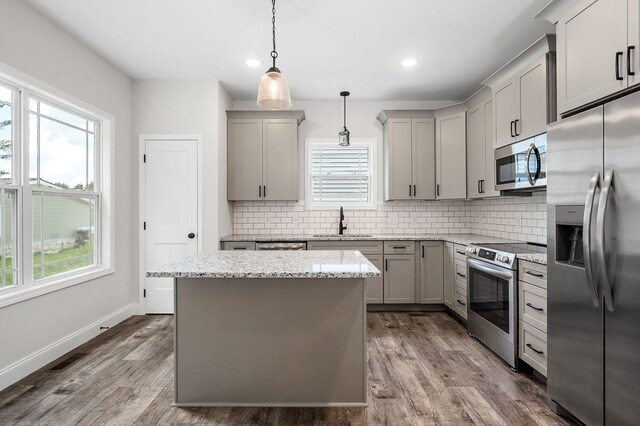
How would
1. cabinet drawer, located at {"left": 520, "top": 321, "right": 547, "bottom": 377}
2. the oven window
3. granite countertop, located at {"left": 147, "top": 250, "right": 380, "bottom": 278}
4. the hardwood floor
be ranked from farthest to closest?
1. the oven window
2. cabinet drawer, located at {"left": 520, "top": 321, "right": 547, "bottom": 377}
3. the hardwood floor
4. granite countertop, located at {"left": 147, "top": 250, "right": 380, "bottom": 278}

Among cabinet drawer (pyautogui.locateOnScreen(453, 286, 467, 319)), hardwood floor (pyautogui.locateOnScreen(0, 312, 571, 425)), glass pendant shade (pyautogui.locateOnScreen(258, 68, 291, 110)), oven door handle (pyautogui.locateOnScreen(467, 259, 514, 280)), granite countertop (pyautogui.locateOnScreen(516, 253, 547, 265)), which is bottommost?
hardwood floor (pyautogui.locateOnScreen(0, 312, 571, 425))

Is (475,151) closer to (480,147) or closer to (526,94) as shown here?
(480,147)

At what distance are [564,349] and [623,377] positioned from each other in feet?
1.27

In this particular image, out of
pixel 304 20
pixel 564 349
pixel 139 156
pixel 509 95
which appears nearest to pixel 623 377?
pixel 564 349

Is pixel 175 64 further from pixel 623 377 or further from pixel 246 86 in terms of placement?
pixel 623 377

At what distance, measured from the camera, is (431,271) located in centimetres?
439

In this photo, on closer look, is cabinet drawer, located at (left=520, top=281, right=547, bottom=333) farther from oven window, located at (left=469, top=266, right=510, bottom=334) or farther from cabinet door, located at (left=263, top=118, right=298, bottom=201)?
cabinet door, located at (left=263, top=118, right=298, bottom=201)

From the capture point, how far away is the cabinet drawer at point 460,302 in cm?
382

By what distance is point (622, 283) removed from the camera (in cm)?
171

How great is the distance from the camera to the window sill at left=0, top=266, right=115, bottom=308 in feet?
8.48

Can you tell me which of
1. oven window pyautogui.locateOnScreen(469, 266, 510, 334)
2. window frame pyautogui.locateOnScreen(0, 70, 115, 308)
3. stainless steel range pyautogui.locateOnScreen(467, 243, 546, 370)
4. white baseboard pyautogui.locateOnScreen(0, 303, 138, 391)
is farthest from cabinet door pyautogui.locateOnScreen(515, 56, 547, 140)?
white baseboard pyautogui.locateOnScreen(0, 303, 138, 391)

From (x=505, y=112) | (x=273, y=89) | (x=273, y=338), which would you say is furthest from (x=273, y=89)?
(x=505, y=112)

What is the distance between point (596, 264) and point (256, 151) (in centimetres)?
375

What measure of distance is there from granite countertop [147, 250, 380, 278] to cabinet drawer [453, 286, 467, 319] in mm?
1797
